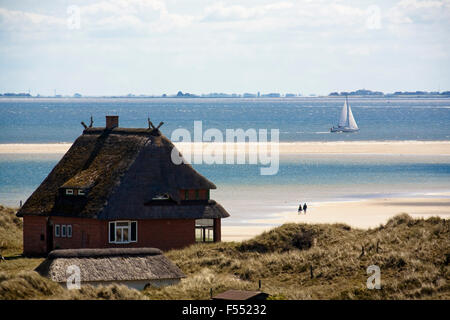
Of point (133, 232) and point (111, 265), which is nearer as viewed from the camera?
point (111, 265)

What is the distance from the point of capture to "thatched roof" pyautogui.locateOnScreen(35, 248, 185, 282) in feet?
115

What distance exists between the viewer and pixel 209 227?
47562 millimetres

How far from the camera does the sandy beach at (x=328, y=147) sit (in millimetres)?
132000

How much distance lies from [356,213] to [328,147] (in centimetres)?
7564

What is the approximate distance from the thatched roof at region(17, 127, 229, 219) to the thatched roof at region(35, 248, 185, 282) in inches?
300

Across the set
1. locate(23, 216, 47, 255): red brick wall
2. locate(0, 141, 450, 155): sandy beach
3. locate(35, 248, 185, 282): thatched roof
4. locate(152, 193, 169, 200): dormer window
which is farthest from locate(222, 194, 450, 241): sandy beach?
locate(0, 141, 450, 155): sandy beach

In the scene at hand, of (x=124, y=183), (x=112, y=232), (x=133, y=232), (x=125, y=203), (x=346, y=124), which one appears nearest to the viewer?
(x=112, y=232)

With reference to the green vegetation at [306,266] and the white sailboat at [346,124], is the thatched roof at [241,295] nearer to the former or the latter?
the green vegetation at [306,266]

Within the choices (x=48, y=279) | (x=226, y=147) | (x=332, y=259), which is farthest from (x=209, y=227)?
(x=226, y=147)

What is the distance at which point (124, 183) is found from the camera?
4550cm

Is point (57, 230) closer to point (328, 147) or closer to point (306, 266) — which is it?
point (306, 266)

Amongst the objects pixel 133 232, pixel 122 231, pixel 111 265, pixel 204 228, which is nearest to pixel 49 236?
pixel 122 231

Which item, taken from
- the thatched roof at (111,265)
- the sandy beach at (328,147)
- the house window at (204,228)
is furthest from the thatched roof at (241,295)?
the sandy beach at (328,147)
